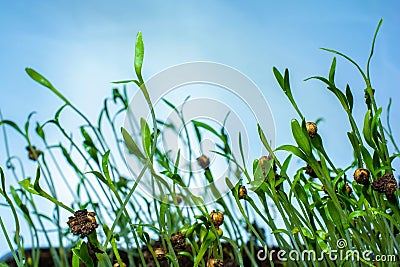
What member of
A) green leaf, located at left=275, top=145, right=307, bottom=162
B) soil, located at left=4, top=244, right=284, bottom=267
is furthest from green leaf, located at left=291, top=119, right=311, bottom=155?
soil, located at left=4, top=244, right=284, bottom=267

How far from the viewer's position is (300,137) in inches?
25.1

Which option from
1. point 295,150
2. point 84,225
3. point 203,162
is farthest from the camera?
point 203,162

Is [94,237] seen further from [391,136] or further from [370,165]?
[391,136]

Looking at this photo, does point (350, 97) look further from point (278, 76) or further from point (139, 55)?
point (139, 55)

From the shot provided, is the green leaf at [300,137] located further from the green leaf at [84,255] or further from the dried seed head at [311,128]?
the green leaf at [84,255]

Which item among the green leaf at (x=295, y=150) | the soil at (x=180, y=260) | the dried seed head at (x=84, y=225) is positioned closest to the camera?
the dried seed head at (x=84, y=225)

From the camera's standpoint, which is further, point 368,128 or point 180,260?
point 180,260

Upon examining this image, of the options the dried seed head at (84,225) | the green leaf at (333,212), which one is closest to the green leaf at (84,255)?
the dried seed head at (84,225)

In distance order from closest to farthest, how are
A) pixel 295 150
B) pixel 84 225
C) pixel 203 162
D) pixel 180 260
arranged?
pixel 84 225 → pixel 295 150 → pixel 203 162 → pixel 180 260

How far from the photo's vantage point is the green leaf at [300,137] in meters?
0.62

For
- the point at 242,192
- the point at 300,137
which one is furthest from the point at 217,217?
the point at 300,137

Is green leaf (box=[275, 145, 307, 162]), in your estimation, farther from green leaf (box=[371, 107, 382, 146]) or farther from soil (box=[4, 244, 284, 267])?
soil (box=[4, 244, 284, 267])

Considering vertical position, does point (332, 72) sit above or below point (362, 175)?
above

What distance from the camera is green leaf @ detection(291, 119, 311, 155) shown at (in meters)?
0.62
